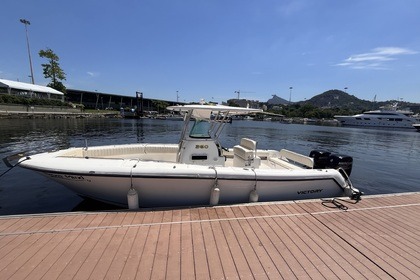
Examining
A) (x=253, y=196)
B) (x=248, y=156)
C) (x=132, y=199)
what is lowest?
(x=253, y=196)

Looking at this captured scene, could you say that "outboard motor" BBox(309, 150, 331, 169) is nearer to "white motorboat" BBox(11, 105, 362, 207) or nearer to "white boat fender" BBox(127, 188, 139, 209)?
"white motorboat" BBox(11, 105, 362, 207)

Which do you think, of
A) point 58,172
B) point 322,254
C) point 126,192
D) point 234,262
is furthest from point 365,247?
point 58,172

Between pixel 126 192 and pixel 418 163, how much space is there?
21.9 m

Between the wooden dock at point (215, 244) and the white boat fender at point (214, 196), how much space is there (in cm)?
25

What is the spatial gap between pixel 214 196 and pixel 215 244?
1601mm

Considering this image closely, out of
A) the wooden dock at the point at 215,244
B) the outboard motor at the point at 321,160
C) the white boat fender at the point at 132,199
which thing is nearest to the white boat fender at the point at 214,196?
the wooden dock at the point at 215,244

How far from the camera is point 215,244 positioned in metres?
3.85

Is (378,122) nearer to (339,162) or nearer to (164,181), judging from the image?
(339,162)

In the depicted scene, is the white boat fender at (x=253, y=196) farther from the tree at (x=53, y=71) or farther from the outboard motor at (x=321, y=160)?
the tree at (x=53, y=71)

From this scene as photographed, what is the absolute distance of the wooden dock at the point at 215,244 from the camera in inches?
127

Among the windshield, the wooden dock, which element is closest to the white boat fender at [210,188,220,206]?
the wooden dock

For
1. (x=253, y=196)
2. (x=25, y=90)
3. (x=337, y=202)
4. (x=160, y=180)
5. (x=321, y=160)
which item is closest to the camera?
(x=160, y=180)

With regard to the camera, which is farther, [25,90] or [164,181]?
[25,90]

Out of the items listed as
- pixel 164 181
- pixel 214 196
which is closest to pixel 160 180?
pixel 164 181
